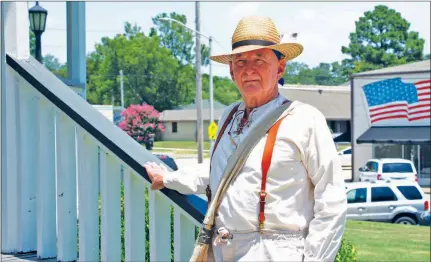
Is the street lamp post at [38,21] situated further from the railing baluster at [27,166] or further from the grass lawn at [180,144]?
the grass lawn at [180,144]

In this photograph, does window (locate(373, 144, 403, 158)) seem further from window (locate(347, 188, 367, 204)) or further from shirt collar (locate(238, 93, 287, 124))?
shirt collar (locate(238, 93, 287, 124))

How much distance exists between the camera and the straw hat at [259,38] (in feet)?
8.77

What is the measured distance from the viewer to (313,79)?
9806 cm

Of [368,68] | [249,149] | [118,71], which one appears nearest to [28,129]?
[249,149]

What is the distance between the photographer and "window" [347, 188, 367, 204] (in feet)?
55.4

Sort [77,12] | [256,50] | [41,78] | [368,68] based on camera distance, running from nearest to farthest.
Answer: [256,50] → [41,78] → [77,12] → [368,68]

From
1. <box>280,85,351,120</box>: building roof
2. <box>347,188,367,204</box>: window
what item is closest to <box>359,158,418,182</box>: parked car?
<box>347,188,367,204</box>: window

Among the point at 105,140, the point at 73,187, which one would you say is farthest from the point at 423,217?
the point at 105,140

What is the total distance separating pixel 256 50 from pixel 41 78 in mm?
1828

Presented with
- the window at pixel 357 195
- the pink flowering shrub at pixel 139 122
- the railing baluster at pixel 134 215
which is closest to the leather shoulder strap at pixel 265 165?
the railing baluster at pixel 134 215

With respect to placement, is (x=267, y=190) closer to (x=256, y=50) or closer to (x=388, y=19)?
(x=256, y=50)

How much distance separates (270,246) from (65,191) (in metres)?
1.81

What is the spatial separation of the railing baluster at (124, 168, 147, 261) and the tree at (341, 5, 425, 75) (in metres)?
59.6

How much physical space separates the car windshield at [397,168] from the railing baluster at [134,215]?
22.8 m
